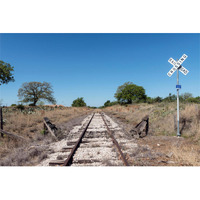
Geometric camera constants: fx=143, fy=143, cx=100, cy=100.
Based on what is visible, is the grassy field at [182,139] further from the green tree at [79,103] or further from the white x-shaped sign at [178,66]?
the green tree at [79,103]

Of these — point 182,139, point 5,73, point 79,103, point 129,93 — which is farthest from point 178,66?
point 79,103

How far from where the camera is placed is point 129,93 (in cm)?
6244

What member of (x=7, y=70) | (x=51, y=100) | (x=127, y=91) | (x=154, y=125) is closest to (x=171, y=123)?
(x=154, y=125)

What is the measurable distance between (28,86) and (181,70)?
40.9m

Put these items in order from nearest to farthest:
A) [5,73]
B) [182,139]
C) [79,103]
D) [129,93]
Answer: [182,139], [5,73], [129,93], [79,103]

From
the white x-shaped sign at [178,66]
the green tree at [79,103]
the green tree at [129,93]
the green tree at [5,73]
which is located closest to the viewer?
the white x-shaped sign at [178,66]

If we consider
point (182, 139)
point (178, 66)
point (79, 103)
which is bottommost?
point (182, 139)

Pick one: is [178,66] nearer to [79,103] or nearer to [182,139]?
[182,139]

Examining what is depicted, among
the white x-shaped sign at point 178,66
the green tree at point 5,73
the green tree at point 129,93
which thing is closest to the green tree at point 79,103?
the green tree at point 129,93

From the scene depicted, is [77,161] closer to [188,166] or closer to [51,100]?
[188,166]

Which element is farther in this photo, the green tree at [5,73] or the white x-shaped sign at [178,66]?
the green tree at [5,73]

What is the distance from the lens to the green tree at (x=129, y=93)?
61.2m

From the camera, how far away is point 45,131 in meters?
8.47

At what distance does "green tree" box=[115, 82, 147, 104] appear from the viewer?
2410 inches
